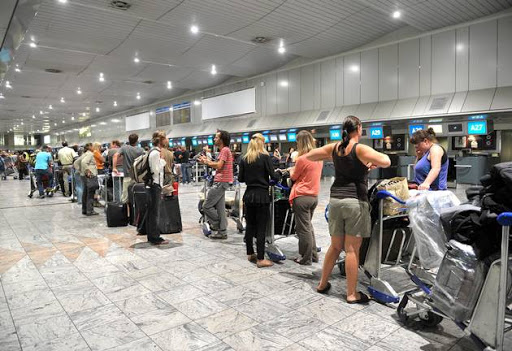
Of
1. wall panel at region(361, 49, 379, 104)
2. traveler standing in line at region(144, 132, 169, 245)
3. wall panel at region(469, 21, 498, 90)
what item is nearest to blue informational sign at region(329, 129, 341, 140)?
wall panel at region(361, 49, 379, 104)

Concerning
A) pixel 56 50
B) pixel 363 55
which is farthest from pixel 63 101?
pixel 363 55

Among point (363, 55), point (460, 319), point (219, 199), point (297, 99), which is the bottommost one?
point (460, 319)

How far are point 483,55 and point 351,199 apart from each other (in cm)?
999

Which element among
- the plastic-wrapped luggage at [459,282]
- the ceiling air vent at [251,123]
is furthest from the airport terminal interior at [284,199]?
the ceiling air vent at [251,123]

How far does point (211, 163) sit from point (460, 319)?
3837mm

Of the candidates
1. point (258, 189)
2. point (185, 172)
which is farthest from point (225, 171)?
point (185, 172)

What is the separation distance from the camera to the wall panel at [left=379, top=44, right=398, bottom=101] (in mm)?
12672

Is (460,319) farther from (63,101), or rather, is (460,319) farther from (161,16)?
(63,101)

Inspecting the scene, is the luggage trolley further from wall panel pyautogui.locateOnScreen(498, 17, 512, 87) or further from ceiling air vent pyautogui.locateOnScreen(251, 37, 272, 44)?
ceiling air vent pyautogui.locateOnScreen(251, 37, 272, 44)

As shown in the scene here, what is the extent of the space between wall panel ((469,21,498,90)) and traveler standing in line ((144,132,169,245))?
9657mm

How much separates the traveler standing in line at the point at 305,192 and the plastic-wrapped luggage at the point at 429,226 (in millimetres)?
1541

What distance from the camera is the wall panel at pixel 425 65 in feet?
38.6

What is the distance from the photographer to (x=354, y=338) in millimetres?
2723

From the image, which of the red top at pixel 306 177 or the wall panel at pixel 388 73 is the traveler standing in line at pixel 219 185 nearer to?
the red top at pixel 306 177
